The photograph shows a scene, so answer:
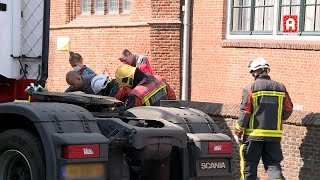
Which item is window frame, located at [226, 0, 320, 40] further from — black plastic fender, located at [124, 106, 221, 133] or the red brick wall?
black plastic fender, located at [124, 106, 221, 133]

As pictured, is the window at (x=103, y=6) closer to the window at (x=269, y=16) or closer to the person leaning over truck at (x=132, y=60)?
the window at (x=269, y=16)

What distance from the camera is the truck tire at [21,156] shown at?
542 centimetres

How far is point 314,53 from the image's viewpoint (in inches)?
571

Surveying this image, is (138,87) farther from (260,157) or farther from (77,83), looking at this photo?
(260,157)

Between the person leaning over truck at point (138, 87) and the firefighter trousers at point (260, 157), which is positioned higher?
the person leaning over truck at point (138, 87)

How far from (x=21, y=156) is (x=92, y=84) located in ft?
6.11

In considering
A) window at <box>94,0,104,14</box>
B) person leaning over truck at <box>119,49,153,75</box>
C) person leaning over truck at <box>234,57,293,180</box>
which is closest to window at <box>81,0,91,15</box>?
window at <box>94,0,104,14</box>

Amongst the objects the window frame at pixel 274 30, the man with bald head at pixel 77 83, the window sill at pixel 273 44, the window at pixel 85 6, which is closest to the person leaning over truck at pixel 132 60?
the man with bald head at pixel 77 83

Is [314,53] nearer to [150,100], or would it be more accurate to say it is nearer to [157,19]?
[157,19]

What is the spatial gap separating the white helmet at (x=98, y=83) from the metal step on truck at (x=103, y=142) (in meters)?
0.77

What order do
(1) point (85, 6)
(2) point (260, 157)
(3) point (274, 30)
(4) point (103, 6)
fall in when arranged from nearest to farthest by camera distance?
(2) point (260, 157)
(3) point (274, 30)
(4) point (103, 6)
(1) point (85, 6)

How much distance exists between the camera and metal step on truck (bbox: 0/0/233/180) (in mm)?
5293

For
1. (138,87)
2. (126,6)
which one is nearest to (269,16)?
(126,6)

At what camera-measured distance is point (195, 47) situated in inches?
680
